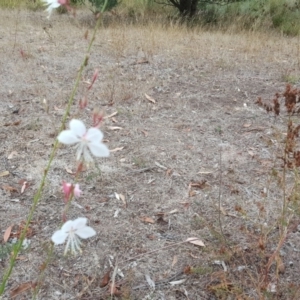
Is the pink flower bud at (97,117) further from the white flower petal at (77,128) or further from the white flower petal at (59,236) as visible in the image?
the white flower petal at (59,236)

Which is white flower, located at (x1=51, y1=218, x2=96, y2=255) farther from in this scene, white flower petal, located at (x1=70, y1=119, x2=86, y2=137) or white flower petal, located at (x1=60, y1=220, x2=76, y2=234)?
white flower petal, located at (x1=70, y1=119, x2=86, y2=137)

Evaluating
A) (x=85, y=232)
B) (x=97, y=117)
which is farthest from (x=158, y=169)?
(x=97, y=117)

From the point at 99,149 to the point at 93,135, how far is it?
0.03 meters

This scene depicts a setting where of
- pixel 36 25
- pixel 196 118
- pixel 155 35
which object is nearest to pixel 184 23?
pixel 155 35

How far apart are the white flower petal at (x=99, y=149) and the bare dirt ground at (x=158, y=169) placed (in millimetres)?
278

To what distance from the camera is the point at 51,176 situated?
280 cm

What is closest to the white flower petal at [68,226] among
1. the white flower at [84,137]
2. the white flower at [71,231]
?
the white flower at [71,231]

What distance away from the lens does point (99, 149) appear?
3.01ft

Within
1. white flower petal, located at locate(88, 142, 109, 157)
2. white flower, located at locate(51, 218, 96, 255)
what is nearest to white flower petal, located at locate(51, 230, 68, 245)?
white flower, located at locate(51, 218, 96, 255)

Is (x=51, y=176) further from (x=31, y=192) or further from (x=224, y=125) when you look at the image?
(x=224, y=125)

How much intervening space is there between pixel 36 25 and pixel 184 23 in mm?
2251

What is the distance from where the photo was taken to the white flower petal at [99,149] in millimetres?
912

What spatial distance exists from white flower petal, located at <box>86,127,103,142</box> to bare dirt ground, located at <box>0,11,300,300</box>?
0.89 feet

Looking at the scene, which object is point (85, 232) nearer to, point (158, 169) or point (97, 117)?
point (97, 117)
